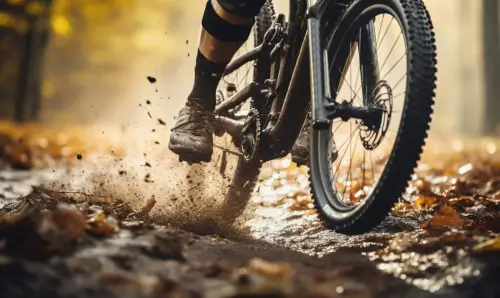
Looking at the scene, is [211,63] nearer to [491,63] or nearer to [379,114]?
[379,114]

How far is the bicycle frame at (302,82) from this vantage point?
2385 mm

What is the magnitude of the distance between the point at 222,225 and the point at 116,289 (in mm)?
1319

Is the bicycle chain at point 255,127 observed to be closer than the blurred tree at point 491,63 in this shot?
Yes

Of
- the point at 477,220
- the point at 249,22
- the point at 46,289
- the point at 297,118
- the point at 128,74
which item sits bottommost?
the point at 46,289

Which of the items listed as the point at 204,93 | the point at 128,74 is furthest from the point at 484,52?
the point at 128,74

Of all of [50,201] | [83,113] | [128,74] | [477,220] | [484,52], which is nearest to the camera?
[477,220]

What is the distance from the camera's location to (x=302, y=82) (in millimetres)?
2713

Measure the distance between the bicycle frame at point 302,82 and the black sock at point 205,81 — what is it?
8.3 inches

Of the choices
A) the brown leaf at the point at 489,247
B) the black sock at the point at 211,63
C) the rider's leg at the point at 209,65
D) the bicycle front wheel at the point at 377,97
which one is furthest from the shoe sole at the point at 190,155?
the brown leaf at the point at 489,247

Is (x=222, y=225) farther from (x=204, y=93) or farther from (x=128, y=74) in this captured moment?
(x=128, y=74)

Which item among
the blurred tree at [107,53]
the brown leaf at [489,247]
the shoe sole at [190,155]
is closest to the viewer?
the brown leaf at [489,247]

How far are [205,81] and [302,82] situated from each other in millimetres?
682

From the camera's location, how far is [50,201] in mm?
2598

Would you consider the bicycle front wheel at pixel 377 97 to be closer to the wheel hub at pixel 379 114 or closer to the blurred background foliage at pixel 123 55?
the wheel hub at pixel 379 114
